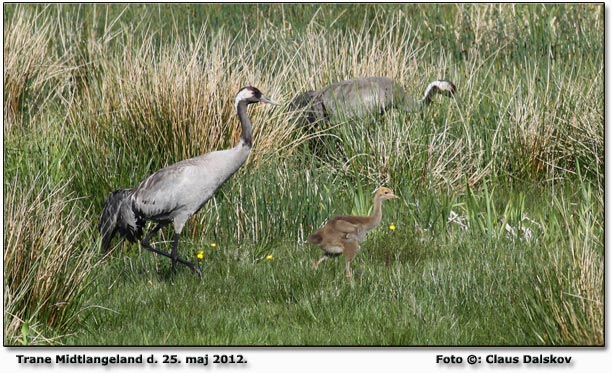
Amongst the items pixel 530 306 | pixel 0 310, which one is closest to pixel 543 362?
pixel 530 306

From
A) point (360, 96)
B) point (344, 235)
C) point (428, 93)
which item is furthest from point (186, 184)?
point (428, 93)

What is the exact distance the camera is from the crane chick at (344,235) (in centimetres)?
661

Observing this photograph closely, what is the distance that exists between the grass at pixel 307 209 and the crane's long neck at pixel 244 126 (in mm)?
404

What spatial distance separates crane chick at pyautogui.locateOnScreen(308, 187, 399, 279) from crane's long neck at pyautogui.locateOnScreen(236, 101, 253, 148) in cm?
75

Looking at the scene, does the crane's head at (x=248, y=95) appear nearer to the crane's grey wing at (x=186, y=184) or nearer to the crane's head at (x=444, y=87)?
the crane's grey wing at (x=186, y=184)

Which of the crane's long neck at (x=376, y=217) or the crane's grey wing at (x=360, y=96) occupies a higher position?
the crane's grey wing at (x=360, y=96)

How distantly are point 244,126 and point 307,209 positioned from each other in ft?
2.14

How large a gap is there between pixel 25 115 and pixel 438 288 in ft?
17.2

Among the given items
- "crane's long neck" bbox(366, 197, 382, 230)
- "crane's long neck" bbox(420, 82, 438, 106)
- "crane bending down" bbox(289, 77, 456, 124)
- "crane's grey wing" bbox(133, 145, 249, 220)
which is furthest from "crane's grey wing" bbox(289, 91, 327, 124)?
"crane's long neck" bbox(366, 197, 382, 230)

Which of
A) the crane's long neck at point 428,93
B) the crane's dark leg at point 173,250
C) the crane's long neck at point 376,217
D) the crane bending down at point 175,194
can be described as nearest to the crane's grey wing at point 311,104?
the crane's long neck at point 428,93

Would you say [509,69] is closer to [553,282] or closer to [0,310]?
[553,282]

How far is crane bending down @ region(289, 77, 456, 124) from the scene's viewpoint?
9430 mm

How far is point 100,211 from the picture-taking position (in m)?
7.54

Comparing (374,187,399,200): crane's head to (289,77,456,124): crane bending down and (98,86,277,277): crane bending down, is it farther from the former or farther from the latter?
(289,77,456,124): crane bending down
